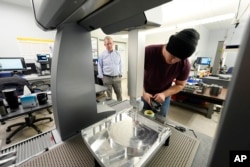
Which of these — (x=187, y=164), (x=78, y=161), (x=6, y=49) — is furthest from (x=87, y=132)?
(x=6, y=49)

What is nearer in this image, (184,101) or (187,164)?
(187,164)

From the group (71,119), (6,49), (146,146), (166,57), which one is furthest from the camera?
(6,49)

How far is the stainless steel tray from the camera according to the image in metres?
0.44

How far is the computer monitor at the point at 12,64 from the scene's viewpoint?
9.21 feet

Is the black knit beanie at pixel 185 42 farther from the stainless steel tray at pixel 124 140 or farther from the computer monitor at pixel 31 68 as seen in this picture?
the computer monitor at pixel 31 68

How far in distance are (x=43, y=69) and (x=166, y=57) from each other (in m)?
3.43

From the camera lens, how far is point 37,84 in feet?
9.40

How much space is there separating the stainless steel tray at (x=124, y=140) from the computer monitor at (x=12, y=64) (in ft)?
11.7

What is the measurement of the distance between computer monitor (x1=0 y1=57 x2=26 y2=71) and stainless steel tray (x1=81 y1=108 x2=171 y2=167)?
11.7ft

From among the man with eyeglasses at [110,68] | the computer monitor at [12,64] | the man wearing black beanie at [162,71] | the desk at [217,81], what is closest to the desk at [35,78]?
the computer monitor at [12,64]

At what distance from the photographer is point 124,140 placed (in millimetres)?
533

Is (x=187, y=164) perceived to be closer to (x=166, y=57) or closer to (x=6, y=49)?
(x=166, y=57)

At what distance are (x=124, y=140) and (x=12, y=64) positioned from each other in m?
3.78

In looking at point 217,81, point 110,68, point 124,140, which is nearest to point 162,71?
point 124,140
